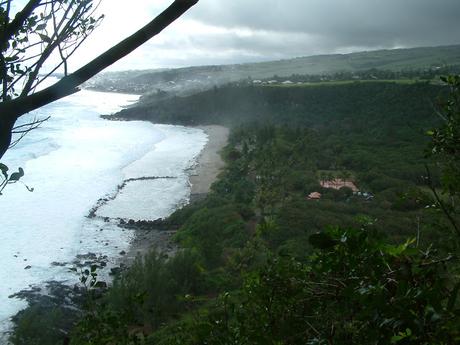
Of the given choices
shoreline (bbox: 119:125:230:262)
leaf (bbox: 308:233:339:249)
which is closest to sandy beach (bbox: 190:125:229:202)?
shoreline (bbox: 119:125:230:262)

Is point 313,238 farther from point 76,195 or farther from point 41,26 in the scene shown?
point 76,195

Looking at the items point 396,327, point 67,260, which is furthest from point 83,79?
point 67,260

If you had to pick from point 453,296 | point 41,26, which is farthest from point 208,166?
point 453,296

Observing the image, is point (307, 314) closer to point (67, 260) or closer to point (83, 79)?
point (83, 79)

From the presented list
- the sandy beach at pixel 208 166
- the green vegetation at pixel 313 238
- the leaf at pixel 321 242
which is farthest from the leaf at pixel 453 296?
the sandy beach at pixel 208 166

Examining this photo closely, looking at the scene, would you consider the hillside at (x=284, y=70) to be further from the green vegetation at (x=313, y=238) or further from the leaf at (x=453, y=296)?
the leaf at (x=453, y=296)

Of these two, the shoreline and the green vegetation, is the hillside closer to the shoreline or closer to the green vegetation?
the green vegetation
